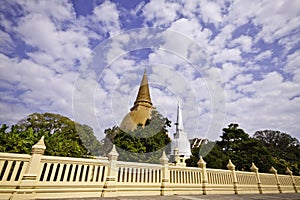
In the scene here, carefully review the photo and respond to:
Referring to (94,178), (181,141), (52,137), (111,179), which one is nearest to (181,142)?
(181,141)

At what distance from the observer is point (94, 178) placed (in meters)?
5.07

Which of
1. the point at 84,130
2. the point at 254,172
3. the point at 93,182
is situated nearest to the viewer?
the point at 93,182

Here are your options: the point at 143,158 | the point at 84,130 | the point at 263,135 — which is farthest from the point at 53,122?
the point at 263,135

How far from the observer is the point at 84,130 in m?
16.4

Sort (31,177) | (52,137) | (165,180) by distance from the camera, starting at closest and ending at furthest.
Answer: (31,177) < (165,180) < (52,137)

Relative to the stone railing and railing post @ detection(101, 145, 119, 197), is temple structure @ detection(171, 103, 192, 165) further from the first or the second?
railing post @ detection(101, 145, 119, 197)

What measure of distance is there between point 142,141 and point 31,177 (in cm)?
893

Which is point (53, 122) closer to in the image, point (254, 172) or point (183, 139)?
point (254, 172)

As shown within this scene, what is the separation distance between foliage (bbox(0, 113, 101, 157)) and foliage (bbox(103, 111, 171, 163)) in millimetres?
2244

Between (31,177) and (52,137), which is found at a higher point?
(52,137)

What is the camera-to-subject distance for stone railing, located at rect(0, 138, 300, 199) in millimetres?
4062

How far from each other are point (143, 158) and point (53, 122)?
13.7m

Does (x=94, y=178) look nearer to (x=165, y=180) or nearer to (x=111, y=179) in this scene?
(x=111, y=179)

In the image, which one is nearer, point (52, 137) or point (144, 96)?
point (52, 137)
